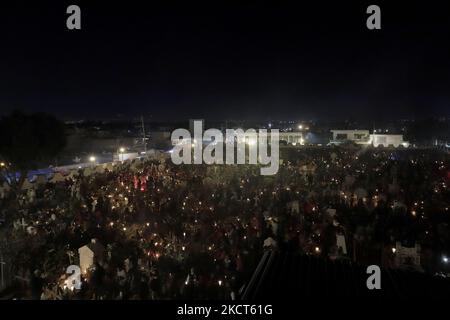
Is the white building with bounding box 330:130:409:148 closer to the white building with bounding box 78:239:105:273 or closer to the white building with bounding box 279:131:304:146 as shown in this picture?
the white building with bounding box 279:131:304:146

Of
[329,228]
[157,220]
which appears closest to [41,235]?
[157,220]

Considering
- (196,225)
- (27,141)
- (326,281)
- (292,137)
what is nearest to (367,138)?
(292,137)

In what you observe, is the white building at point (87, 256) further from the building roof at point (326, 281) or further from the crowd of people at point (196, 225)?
the building roof at point (326, 281)

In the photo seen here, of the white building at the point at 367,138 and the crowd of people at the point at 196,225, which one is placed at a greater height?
the white building at the point at 367,138

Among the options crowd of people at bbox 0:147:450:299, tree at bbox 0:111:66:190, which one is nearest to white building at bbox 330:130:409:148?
crowd of people at bbox 0:147:450:299

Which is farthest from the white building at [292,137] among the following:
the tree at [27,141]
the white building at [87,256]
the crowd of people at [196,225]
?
the white building at [87,256]
